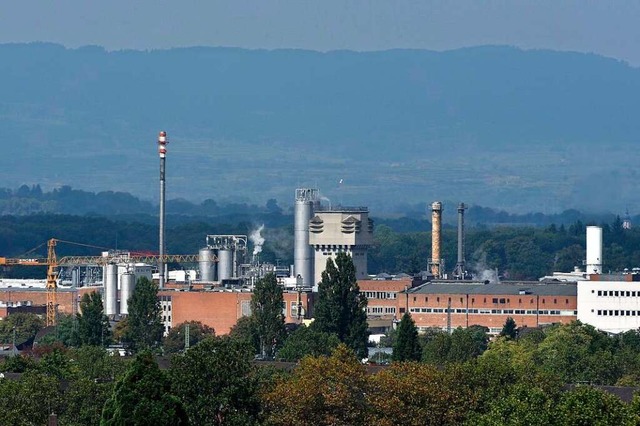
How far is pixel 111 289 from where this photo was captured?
119125 mm

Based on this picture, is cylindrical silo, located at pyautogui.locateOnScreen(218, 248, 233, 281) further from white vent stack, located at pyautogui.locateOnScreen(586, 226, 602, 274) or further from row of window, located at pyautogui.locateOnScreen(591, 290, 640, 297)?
row of window, located at pyautogui.locateOnScreen(591, 290, 640, 297)

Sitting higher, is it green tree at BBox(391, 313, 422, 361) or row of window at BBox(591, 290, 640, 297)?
row of window at BBox(591, 290, 640, 297)

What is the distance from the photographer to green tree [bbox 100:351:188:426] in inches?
1729

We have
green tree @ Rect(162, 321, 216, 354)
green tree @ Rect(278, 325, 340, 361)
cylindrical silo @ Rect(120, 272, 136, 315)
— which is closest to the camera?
green tree @ Rect(278, 325, 340, 361)

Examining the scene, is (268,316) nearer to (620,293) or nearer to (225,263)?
(620,293)

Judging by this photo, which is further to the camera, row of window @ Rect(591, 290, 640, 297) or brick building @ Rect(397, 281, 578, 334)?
brick building @ Rect(397, 281, 578, 334)

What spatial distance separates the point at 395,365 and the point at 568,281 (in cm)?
6545

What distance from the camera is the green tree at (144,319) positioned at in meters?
94.2

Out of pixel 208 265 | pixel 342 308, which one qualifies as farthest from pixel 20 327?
pixel 342 308

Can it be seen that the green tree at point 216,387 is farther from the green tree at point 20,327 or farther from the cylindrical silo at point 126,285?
the cylindrical silo at point 126,285

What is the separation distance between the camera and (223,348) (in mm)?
54469

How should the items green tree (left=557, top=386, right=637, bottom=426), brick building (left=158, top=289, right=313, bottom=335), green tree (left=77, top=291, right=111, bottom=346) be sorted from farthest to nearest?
brick building (left=158, top=289, right=313, bottom=335) < green tree (left=77, top=291, right=111, bottom=346) < green tree (left=557, top=386, right=637, bottom=426)

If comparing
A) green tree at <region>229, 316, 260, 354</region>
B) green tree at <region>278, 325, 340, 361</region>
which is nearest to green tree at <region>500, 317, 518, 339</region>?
green tree at <region>229, 316, 260, 354</region>

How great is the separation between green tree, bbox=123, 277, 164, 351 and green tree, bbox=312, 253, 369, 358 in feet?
24.5
